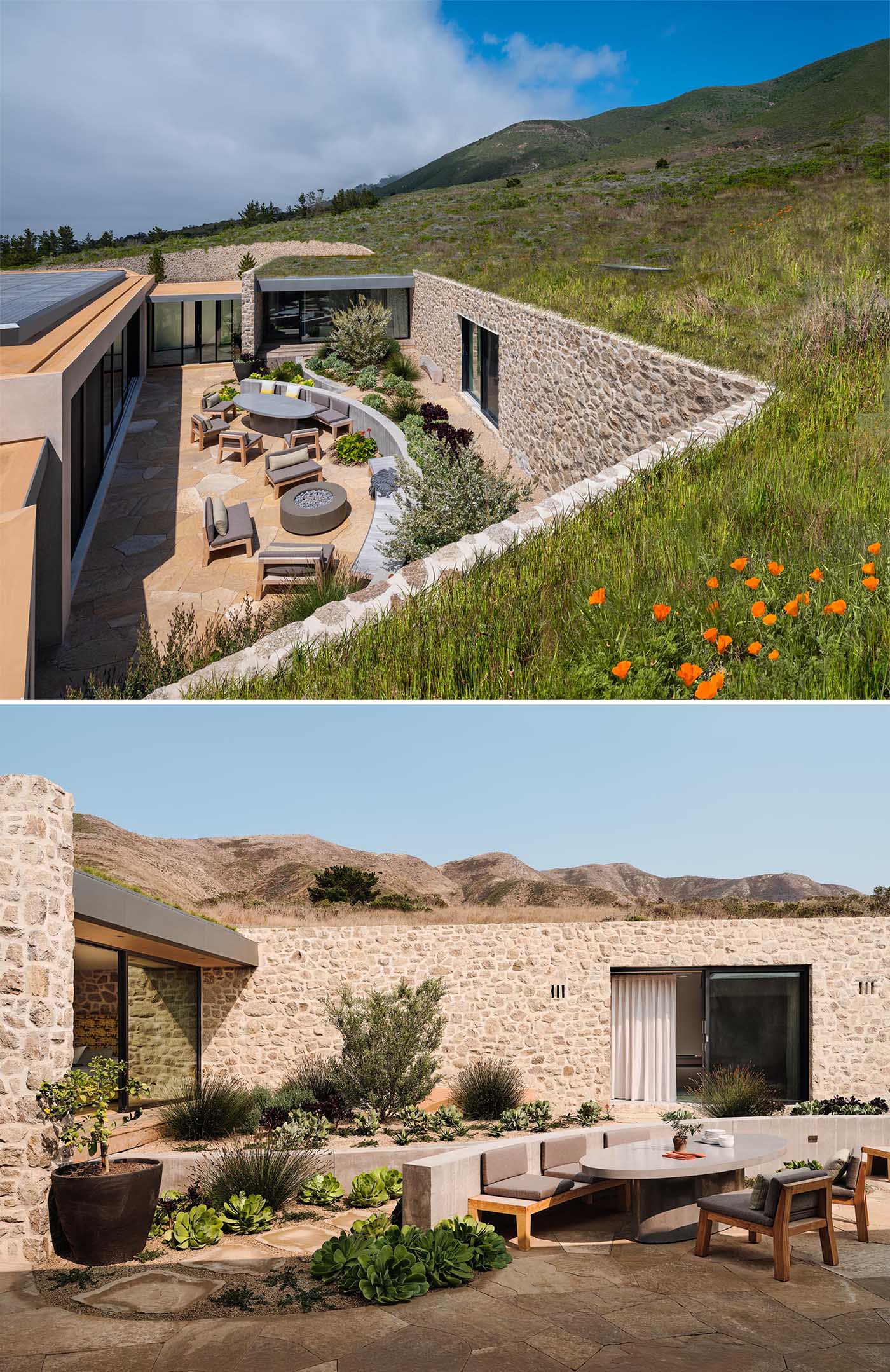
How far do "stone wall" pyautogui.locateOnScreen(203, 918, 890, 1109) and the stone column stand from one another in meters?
6.62

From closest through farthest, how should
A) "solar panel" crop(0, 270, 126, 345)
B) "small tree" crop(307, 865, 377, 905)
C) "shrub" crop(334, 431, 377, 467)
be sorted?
1. "solar panel" crop(0, 270, 126, 345)
2. "shrub" crop(334, 431, 377, 467)
3. "small tree" crop(307, 865, 377, 905)

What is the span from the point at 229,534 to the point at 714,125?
381ft

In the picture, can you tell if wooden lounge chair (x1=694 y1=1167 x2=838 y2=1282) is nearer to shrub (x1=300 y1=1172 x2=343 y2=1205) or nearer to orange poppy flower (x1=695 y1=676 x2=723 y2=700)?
shrub (x1=300 y1=1172 x2=343 y2=1205)

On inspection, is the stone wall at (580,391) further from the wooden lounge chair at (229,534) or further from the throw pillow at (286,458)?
the wooden lounge chair at (229,534)

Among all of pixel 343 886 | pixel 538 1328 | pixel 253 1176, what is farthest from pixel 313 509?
pixel 343 886

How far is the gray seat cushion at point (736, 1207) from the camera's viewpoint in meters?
5.84

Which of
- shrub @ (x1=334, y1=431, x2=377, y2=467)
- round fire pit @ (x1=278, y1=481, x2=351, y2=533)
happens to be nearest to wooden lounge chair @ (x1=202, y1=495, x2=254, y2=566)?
round fire pit @ (x1=278, y1=481, x2=351, y2=533)

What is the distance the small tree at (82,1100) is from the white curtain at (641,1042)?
8548mm

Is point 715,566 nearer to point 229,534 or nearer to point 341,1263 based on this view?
point 341,1263

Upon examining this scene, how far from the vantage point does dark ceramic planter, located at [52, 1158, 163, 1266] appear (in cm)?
569

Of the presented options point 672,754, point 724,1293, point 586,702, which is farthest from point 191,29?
point 672,754

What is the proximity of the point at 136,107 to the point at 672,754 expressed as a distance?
2694cm

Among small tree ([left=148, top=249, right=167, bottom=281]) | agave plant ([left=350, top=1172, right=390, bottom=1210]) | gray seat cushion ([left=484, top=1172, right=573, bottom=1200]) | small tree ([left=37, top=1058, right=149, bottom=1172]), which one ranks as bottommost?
agave plant ([left=350, top=1172, right=390, bottom=1210])

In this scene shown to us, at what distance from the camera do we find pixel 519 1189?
21.4 ft
